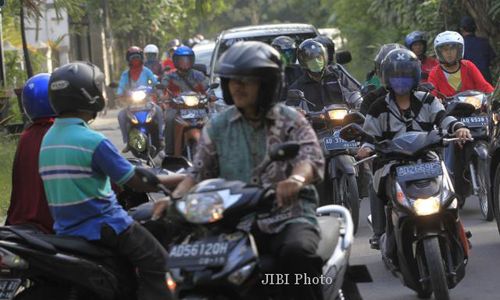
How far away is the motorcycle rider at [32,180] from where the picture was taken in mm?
6918

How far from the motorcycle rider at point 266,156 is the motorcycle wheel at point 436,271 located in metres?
2.00

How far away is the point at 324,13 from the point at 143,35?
72.1ft

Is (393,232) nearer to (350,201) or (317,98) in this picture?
(350,201)

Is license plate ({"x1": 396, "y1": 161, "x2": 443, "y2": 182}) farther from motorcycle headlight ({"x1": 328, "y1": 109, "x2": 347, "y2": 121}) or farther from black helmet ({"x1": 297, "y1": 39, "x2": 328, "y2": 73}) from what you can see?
black helmet ({"x1": 297, "y1": 39, "x2": 328, "y2": 73})

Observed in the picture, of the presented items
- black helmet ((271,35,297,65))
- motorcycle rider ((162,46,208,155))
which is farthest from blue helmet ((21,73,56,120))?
A: motorcycle rider ((162,46,208,155))

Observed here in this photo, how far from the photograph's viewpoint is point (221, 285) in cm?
535

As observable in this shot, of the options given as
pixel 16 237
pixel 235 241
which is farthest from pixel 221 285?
pixel 16 237

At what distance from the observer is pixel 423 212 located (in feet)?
26.0

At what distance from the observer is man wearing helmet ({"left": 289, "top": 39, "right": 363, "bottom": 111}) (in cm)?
1245

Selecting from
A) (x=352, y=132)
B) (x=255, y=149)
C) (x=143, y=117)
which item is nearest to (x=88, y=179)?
(x=255, y=149)

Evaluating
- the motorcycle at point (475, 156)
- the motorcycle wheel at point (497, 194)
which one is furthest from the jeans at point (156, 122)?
the motorcycle wheel at point (497, 194)

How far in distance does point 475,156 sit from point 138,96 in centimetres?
660

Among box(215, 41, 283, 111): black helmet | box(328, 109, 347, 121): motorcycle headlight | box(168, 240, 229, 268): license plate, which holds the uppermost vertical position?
box(215, 41, 283, 111): black helmet

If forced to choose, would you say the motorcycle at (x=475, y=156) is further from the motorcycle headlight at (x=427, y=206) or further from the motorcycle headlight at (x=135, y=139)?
the motorcycle headlight at (x=135, y=139)
